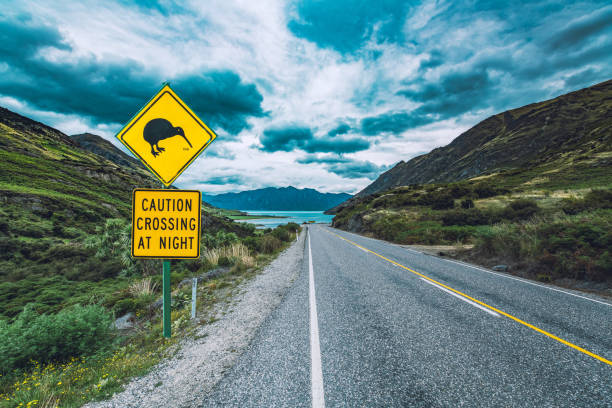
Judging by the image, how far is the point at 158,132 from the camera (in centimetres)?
379

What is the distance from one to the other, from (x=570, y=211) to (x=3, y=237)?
33310 millimetres

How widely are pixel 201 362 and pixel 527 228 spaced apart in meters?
13.3

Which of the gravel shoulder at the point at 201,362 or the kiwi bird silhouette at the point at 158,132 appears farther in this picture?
the kiwi bird silhouette at the point at 158,132

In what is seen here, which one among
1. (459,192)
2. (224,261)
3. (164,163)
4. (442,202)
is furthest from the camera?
(459,192)

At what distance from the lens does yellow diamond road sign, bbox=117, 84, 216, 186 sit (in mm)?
3643

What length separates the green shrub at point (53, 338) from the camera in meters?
3.26

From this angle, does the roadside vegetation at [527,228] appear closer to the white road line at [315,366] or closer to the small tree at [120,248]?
the white road line at [315,366]

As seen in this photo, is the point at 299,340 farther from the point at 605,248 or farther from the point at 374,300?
the point at 605,248

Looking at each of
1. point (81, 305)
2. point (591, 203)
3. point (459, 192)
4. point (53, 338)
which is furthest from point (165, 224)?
point (459, 192)

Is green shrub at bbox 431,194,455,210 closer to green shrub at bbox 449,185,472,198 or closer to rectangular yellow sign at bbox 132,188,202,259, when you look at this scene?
green shrub at bbox 449,185,472,198

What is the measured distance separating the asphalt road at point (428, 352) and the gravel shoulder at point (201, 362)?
234mm

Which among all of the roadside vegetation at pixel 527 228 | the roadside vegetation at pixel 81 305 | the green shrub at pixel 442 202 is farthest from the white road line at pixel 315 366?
the green shrub at pixel 442 202

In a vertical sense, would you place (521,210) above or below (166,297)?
above

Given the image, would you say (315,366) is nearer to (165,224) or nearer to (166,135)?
(165,224)
